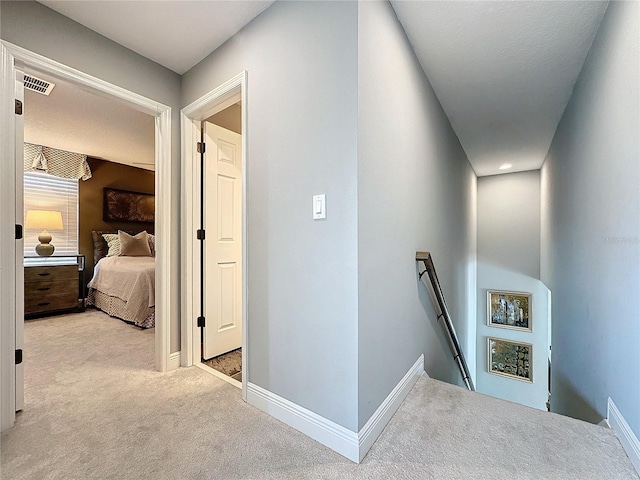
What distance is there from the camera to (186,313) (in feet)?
7.25

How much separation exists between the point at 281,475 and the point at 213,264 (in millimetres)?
1590

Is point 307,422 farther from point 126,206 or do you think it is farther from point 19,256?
point 126,206

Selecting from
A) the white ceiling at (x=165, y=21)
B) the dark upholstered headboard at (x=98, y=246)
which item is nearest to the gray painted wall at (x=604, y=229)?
the white ceiling at (x=165, y=21)

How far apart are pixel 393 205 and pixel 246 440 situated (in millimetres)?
1451

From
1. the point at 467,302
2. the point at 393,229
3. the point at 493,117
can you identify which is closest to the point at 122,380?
the point at 393,229

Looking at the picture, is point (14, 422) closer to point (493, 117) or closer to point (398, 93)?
point (398, 93)

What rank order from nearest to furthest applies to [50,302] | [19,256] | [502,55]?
[19,256]
[502,55]
[50,302]

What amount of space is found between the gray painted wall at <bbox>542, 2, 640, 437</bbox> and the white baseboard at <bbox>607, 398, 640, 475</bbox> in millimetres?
42

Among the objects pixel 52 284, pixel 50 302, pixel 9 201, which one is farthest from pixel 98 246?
pixel 9 201

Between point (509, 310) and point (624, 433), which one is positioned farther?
point (509, 310)

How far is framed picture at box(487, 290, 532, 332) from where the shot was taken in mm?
5151

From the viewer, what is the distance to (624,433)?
131cm

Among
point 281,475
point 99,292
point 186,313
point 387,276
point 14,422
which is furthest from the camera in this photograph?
point 99,292

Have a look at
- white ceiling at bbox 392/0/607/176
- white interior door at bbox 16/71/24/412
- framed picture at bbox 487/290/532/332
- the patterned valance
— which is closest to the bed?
the patterned valance
